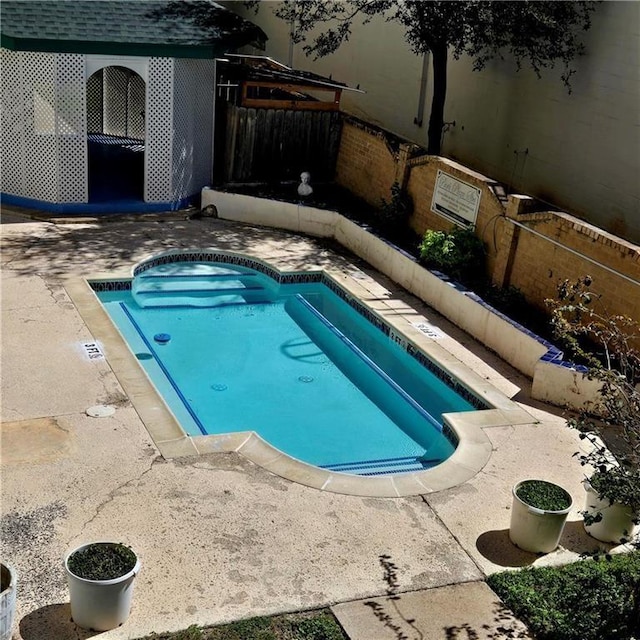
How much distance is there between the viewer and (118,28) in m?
16.1

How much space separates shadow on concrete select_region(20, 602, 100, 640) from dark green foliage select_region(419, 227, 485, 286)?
8.55 metres

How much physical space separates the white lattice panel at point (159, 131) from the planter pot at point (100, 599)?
447 inches

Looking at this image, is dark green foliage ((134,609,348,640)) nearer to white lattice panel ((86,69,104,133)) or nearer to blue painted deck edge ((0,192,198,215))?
blue painted deck edge ((0,192,198,215))

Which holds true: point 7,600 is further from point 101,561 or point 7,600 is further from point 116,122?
point 116,122

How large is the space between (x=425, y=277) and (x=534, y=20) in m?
4.64

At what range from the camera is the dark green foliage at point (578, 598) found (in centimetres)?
686

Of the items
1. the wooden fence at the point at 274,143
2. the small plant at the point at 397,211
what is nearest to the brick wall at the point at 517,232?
the small plant at the point at 397,211

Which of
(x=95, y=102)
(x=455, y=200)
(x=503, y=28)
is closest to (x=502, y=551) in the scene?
(x=455, y=200)

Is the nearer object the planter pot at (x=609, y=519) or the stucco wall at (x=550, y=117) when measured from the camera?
the planter pot at (x=609, y=519)

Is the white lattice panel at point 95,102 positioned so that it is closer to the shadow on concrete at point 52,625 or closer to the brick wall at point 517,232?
the brick wall at point 517,232

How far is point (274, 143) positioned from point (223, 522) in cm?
1133

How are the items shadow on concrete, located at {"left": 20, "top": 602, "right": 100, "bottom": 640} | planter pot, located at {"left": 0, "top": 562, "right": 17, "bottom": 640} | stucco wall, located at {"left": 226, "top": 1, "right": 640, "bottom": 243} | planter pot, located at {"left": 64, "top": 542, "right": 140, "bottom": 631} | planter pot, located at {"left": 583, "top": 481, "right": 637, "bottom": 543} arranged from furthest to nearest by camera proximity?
stucco wall, located at {"left": 226, "top": 1, "right": 640, "bottom": 243} < planter pot, located at {"left": 583, "top": 481, "right": 637, "bottom": 543} < shadow on concrete, located at {"left": 20, "top": 602, "right": 100, "bottom": 640} < planter pot, located at {"left": 64, "top": 542, "right": 140, "bottom": 631} < planter pot, located at {"left": 0, "top": 562, "right": 17, "bottom": 640}

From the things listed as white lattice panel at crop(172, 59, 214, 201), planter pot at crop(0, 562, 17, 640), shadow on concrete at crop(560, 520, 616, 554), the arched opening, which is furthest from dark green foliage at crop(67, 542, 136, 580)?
the arched opening

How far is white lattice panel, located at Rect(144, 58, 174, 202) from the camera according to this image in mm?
16531
